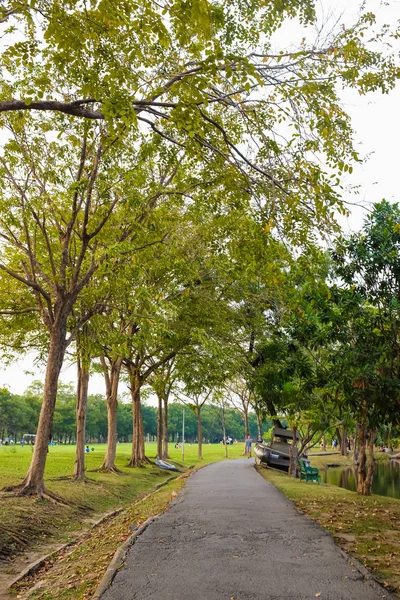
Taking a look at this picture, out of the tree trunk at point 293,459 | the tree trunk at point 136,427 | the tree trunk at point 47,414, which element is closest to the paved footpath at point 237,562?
the tree trunk at point 47,414

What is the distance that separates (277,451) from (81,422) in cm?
1243

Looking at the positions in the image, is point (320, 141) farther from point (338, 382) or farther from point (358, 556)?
point (338, 382)

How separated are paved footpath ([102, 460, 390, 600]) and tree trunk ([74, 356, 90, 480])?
8862mm

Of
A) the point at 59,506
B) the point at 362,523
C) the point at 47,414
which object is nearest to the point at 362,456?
the point at 362,523

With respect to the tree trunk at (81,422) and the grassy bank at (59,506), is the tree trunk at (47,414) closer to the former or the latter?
the grassy bank at (59,506)

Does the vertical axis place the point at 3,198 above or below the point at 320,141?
above

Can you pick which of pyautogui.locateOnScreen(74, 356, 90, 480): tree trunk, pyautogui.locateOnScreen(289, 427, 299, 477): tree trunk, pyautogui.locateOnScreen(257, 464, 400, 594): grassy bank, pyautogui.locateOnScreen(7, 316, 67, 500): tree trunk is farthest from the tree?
pyautogui.locateOnScreen(289, 427, 299, 477): tree trunk

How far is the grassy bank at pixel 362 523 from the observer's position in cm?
716

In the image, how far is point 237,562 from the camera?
6840 millimetres

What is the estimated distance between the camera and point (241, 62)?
6.05 meters

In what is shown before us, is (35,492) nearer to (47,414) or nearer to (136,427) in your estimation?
(47,414)

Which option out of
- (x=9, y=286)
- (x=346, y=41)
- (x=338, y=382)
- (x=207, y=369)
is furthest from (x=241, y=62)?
(x=207, y=369)

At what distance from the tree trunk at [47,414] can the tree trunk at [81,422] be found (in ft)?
12.9

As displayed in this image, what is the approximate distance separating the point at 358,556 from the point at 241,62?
6.69 meters
